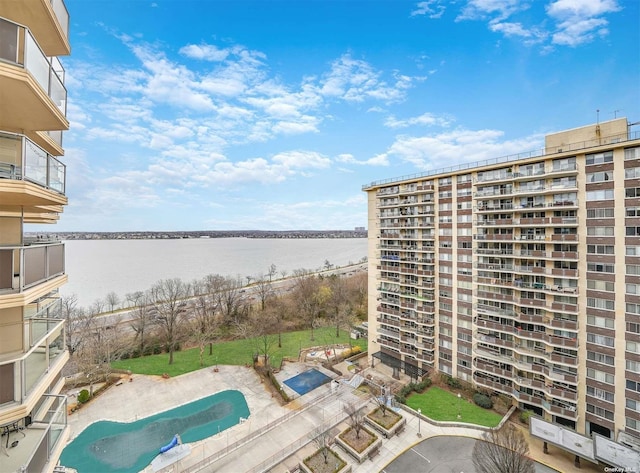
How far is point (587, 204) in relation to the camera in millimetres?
24375

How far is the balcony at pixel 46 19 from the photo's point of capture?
25.1ft

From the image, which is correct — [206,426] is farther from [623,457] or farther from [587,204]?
[587,204]

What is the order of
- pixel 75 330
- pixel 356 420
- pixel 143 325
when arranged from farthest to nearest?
1. pixel 143 325
2. pixel 75 330
3. pixel 356 420

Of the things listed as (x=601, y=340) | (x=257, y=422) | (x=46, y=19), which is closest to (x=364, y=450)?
(x=257, y=422)

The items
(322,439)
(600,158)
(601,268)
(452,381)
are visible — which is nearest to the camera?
(322,439)

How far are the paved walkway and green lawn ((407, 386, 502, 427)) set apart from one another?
4.09 ft

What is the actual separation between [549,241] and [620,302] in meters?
6.14

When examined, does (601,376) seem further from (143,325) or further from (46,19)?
(143,325)

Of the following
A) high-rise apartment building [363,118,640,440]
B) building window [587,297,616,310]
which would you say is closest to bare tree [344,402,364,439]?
high-rise apartment building [363,118,640,440]

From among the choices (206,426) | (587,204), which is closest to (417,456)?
(206,426)

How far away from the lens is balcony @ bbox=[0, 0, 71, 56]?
7645 millimetres

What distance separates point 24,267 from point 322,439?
22.7 meters

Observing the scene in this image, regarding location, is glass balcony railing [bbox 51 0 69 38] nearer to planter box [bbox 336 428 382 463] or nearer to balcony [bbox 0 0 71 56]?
balcony [bbox 0 0 71 56]

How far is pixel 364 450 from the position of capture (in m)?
22.9
